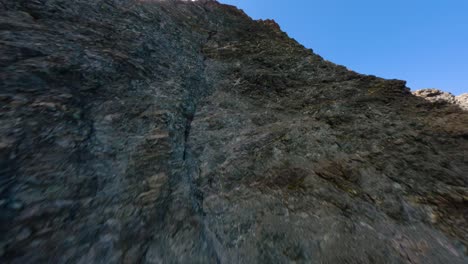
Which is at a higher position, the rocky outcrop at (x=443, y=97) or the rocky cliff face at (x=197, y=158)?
the rocky outcrop at (x=443, y=97)

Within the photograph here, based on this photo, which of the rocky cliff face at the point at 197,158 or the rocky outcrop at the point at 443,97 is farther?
the rocky outcrop at the point at 443,97

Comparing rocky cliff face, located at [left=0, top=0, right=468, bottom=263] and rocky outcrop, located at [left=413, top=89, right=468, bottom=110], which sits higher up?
rocky outcrop, located at [left=413, top=89, right=468, bottom=110]

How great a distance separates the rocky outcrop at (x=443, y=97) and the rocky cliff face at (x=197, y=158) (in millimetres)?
899

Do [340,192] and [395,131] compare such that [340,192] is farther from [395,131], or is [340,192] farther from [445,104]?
[445,104]

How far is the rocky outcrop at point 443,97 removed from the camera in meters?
9.67

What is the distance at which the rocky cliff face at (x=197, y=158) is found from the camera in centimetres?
519

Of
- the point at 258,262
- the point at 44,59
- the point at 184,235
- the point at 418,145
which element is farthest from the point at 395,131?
the point at 44,59

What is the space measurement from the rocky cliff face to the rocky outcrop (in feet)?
2.95

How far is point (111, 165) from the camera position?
6555mm

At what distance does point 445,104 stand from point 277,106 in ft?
23.9

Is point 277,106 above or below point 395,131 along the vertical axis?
below

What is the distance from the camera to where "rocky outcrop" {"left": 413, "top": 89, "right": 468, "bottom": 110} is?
31.7ft

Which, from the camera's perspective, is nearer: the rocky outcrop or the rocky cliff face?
the rocky cliff face

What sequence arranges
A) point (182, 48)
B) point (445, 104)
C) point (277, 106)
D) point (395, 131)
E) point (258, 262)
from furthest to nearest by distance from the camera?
point (182, 48) → point (277, 106) → point (445, 104) → point (395, 131) → point (258, 262)
